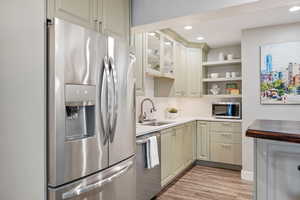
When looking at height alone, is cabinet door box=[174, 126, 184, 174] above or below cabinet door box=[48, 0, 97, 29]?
below

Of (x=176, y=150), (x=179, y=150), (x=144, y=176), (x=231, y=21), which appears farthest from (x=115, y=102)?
(x=231, y=21)

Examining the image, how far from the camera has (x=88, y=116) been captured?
1.60 m

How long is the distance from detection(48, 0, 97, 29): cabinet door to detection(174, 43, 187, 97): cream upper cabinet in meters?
2.50

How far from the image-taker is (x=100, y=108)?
1.62m

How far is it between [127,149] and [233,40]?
3.45 metres

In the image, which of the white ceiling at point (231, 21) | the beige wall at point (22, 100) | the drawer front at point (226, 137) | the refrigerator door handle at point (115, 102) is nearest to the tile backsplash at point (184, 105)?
the drawer front at point (226, 137)

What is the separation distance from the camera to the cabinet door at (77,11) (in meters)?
1.46

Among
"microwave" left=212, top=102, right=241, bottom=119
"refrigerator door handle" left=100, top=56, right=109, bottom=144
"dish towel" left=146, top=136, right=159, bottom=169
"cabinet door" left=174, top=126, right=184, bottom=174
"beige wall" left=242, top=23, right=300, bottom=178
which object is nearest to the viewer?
"refrigerator door handle" left=100, top=56, right=109, bottom=144

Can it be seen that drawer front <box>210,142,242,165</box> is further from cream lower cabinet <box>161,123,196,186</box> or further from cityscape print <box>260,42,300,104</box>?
cityscape print <box>260,42,300,104</box>

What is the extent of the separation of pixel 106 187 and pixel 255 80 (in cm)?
296

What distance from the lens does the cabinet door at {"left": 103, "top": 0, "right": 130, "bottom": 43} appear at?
195cm

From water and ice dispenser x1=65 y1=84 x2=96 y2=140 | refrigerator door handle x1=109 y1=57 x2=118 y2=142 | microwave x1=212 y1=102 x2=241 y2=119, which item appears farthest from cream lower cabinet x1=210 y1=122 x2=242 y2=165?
water and ice dispenser x1=65 y1=84 x2=96 y2=140

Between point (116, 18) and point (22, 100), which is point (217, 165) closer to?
point (116, 18)

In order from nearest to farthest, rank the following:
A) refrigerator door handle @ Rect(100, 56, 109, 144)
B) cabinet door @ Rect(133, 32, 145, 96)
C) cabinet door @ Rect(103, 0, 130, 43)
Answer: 1. refrigerator door handle @ Rect(100, 56, 109, 144)
2. cabinet door @ Rect(103, 0, 130, 43)
3. cabinet door @ Rect(133, 32, 145, 96)
